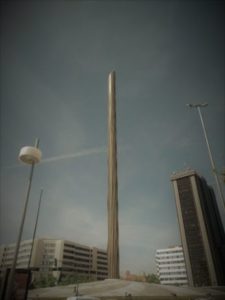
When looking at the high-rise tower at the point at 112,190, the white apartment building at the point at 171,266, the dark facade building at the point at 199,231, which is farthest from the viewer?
the white apartment building at the point at 171,266

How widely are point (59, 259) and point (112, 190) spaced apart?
73301 millimetres

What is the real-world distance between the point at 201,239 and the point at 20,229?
115420 millimetres

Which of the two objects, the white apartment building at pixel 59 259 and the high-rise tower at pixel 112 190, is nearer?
the high-rise tower at pixel 112 190

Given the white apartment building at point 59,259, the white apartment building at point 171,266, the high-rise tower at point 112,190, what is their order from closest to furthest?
the high-rise tower at point 112,190 → the white apartment building at point 59,259 → the white apartment building at point 171,266

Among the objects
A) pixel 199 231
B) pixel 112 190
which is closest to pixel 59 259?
pixel 199 231

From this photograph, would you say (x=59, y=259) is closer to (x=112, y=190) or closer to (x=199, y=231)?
(x=199, y=231)

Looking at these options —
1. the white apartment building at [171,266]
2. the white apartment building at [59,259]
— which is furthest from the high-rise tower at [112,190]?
the white apartment building at [171,266]

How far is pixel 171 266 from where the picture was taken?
13262 cm

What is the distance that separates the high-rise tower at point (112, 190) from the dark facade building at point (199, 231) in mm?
80422

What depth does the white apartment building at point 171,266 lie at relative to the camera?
409ft

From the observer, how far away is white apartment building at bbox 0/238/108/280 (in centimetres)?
9508

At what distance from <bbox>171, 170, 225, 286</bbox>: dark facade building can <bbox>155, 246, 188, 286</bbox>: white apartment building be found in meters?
27.5

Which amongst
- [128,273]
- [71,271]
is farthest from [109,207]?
[128,273]

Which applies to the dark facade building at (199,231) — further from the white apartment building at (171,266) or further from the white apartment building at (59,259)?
the white apartment building at (59,259)
